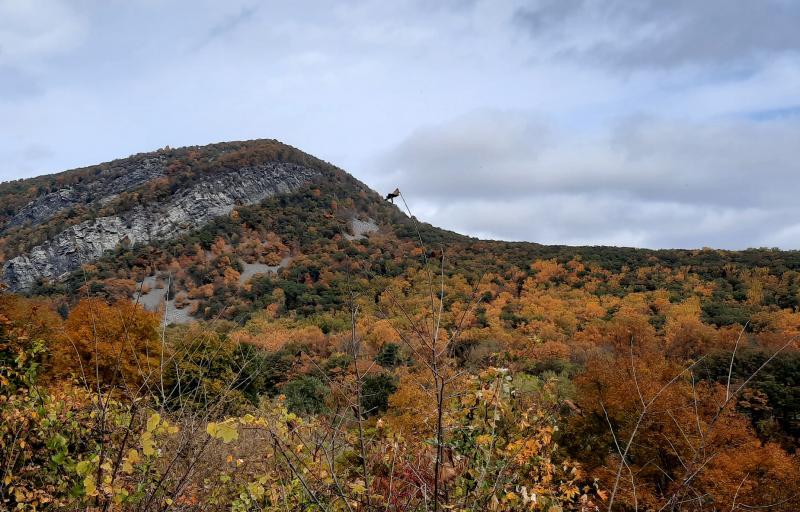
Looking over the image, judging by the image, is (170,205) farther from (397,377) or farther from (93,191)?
(397,377)

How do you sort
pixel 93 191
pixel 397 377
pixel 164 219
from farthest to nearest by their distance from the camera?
pixel 93 191, pixel 164 219, pixel 397 377

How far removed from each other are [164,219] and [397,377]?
5727 centimetres

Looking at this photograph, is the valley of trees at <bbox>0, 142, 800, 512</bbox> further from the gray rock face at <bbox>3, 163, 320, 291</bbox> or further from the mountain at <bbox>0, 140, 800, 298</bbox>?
the gray rock face at <bbox>3, 163, 320, 291</bbox>

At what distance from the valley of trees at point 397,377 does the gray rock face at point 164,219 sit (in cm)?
483

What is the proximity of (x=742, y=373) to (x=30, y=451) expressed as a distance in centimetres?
2529

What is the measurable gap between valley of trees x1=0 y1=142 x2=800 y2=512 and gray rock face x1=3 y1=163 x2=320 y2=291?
4830 millimetres

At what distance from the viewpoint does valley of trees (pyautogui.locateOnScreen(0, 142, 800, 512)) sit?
2703 mm

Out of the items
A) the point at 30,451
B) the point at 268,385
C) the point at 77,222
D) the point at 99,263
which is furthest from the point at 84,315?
the point at 77,222

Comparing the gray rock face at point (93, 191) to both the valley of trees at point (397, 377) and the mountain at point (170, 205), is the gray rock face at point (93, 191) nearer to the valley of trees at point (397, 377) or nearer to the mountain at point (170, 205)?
the mountain at point (170, 205)

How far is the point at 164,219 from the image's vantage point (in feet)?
233

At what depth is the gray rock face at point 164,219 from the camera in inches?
2349

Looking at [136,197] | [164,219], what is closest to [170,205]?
[164,219]

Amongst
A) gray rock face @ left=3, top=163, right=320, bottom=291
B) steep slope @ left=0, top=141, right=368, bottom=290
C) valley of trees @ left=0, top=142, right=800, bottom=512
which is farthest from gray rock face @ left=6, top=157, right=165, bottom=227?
gray rock face @ left=3, top=163, right=320, bottom=291

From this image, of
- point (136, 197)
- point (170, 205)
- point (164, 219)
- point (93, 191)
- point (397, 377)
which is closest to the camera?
point (397, 377)
